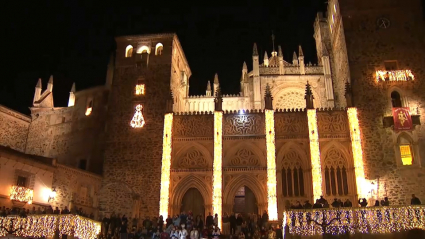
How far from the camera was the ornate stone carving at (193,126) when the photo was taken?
95.6 feet

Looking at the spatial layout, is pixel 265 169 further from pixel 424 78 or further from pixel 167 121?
pixel 424 78

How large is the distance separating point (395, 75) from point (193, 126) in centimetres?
1467

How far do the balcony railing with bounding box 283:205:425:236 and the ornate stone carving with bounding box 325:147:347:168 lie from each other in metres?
8.88

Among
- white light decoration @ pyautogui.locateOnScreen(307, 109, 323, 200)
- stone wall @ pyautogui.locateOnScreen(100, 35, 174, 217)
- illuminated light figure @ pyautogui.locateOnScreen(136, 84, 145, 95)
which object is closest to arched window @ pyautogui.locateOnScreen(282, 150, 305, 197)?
white light decoration @ pyautogui.locateOnScreen(307, 109, 323, 200)

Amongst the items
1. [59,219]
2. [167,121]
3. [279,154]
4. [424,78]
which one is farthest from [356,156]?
[59,219]

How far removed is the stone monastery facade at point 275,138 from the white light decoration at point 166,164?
2.7 inches

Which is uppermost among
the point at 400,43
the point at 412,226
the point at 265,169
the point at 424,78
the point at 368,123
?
the point at 400,43

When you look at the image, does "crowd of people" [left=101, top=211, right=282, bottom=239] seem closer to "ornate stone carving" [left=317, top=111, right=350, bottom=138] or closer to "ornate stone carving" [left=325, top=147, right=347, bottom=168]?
"ornate stone carving" [left=325, top=147, right=347, bottom=168]

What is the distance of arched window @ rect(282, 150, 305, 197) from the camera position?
27641 mm

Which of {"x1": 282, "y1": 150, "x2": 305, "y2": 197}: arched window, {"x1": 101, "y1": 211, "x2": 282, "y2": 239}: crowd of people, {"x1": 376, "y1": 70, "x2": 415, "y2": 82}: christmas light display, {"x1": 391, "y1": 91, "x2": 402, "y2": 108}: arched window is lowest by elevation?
{"x1": 101, "y1": 211, "x2": 282, "y2": 239}: crowd of people

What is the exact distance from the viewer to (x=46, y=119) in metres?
41.9

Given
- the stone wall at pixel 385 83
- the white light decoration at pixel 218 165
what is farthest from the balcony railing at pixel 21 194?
the stone wall at pixel 385 83

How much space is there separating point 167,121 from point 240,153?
569cm

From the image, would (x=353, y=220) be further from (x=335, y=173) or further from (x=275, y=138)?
(x=275, y=138)
